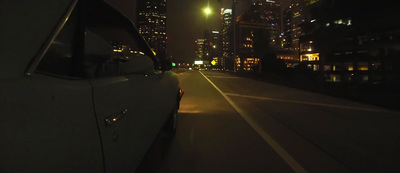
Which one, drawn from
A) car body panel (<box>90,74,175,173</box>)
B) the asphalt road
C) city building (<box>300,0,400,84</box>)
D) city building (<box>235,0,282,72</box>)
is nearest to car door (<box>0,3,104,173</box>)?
car body panel (<box>90,74,175,173</box>)

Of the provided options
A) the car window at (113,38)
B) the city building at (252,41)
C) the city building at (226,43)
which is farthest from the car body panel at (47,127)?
the city building at (226,43)

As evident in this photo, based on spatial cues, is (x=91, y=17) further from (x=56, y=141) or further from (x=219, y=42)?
(x=219, y=42)

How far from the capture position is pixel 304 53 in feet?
269

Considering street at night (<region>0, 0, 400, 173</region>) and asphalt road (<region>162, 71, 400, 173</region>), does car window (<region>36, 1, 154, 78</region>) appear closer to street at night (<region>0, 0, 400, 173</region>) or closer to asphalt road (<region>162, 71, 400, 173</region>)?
street at night (<region>0, 0, 400, 173</region>)

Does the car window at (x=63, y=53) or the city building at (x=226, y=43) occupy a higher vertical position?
the city building at (x=226, y=43)

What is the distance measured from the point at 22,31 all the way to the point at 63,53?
1.49 feet

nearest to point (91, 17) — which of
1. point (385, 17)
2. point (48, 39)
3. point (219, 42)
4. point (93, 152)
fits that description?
point (48, 39)

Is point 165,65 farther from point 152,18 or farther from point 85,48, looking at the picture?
point 152,18

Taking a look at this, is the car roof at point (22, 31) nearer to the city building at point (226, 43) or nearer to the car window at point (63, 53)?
the car window at point (63, 53)

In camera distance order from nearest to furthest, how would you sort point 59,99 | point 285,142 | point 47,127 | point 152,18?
point 47,127 < point 59,99 < point 285,142 < point 152,18

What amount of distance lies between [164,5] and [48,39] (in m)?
37.5

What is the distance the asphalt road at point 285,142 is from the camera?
13.2 ft

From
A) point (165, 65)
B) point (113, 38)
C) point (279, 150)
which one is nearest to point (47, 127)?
point (113, 38)

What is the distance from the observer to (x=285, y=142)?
531 centimetres
